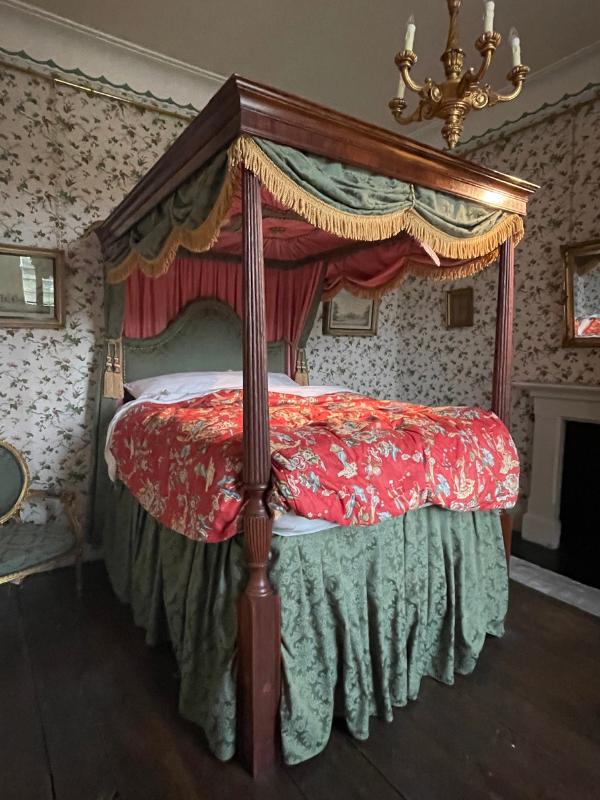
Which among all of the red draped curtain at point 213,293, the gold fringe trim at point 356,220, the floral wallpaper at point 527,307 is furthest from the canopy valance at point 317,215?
the floral wallpaper at point 527,307

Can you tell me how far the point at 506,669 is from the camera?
1.98 metres

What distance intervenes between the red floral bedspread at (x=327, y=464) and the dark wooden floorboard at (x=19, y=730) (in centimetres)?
82

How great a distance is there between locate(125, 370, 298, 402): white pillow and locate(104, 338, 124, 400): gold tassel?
9cm

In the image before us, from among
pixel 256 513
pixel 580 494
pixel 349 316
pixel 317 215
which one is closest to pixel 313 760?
pixel 256 513

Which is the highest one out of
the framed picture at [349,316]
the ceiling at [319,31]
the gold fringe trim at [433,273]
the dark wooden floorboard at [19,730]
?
the ceiling at [319,31]

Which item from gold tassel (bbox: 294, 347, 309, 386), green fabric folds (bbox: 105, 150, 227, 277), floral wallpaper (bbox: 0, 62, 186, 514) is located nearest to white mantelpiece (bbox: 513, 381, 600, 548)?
gold tassel (bbox: 294, 347, 309, 386)

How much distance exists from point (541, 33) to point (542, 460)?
8.83ft

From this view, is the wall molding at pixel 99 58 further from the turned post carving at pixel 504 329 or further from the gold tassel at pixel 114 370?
the turned post carving at pixel 504 329

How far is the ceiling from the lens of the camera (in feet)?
8.36

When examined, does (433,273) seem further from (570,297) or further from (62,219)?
(62,219)

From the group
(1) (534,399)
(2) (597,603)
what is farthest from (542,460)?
(2) (597,603)

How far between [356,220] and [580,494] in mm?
2736

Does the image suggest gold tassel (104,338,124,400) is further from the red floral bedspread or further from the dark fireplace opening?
the dark fireplace opening

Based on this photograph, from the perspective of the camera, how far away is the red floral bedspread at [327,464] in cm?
147
